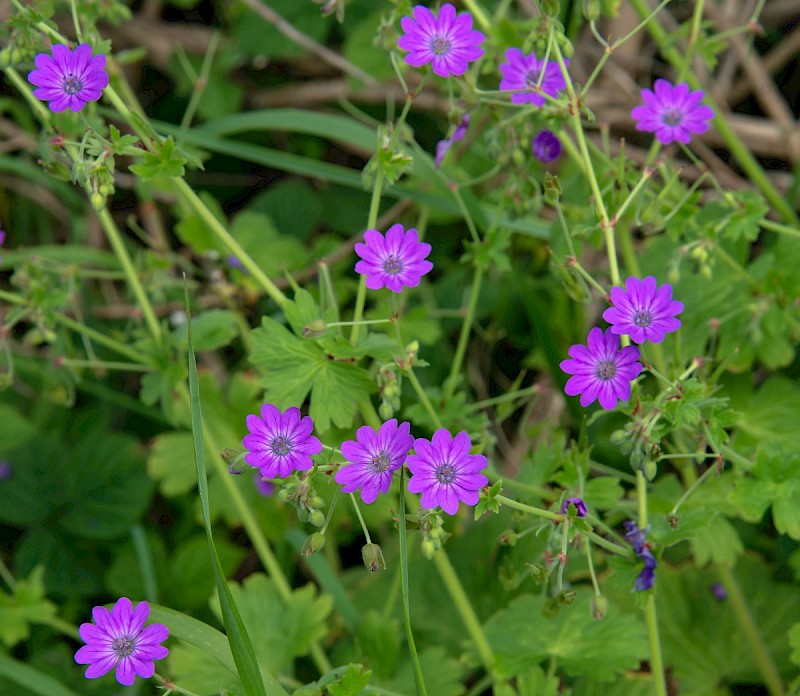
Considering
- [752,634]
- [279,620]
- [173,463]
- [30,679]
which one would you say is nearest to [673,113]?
[752,634]

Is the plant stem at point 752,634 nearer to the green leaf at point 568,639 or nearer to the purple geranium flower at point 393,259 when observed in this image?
the green leaf at point 568,639

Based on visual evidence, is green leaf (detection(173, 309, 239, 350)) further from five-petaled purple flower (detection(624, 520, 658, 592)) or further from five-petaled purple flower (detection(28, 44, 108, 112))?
five-petaled purple flower (detection(624, 520, 658, 592))

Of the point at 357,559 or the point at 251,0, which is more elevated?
the point at 251,0

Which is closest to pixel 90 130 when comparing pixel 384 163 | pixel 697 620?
pixel 384 163

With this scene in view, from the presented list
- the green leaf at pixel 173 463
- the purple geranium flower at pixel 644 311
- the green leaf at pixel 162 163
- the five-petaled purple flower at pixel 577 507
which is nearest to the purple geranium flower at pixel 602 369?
the purple geranium flower at pixel 644 311

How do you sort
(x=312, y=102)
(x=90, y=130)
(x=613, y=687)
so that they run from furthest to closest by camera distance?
(x=312, y=102)
(x=613, y=687)
(x=90, y=130)

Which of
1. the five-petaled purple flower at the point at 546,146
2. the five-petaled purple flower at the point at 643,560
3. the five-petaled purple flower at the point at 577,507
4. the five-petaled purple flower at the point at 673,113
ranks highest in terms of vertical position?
the five-petaled purple flower at the point at 546,146

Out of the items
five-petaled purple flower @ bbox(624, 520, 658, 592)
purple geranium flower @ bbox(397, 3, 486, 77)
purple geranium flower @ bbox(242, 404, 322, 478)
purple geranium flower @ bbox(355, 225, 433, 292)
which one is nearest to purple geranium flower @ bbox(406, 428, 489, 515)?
purple geranium flower @ bbox(242, 404, 322, 478)

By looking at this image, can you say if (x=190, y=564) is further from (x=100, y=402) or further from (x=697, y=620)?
(x=697, y=620)
